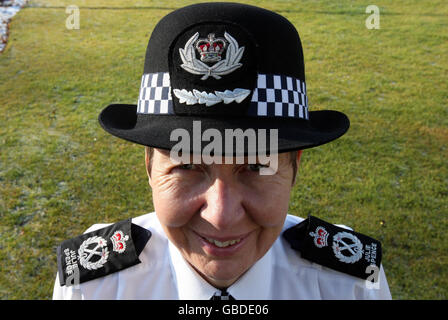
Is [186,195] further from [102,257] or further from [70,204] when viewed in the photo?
[70,204]

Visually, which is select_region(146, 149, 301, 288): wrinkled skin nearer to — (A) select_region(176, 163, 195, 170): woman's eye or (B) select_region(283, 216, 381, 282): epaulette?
(A) select_region(176, 163, 195, 170): woman's eye

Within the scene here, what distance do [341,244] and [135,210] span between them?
290 centimetres

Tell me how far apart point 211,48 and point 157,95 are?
0.29 metres

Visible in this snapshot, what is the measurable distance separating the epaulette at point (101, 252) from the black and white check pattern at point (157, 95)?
75cm

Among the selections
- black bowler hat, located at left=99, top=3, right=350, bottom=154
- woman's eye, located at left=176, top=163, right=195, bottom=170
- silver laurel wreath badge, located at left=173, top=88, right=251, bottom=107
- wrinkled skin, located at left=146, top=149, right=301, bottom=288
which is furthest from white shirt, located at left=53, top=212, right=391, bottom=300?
silver laurel wreath badge, located at left=173, top=88, right=251, bottom=107

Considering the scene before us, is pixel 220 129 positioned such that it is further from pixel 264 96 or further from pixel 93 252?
pixel 93 252

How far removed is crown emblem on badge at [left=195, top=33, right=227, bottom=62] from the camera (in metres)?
1.18

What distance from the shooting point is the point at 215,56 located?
3.88 feet

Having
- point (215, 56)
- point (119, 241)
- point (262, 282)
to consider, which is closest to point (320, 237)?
point (262, 282)

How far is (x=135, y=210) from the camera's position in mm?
4234

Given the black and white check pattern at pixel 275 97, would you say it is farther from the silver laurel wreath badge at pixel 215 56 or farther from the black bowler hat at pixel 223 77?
the silver laurel wreath badge at pixel 215 56

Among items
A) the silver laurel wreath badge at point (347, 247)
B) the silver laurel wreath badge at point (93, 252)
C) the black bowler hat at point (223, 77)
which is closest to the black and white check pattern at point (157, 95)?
the black bowler hat at point (223, 77)

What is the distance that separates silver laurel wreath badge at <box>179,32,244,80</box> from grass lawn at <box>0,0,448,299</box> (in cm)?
309
